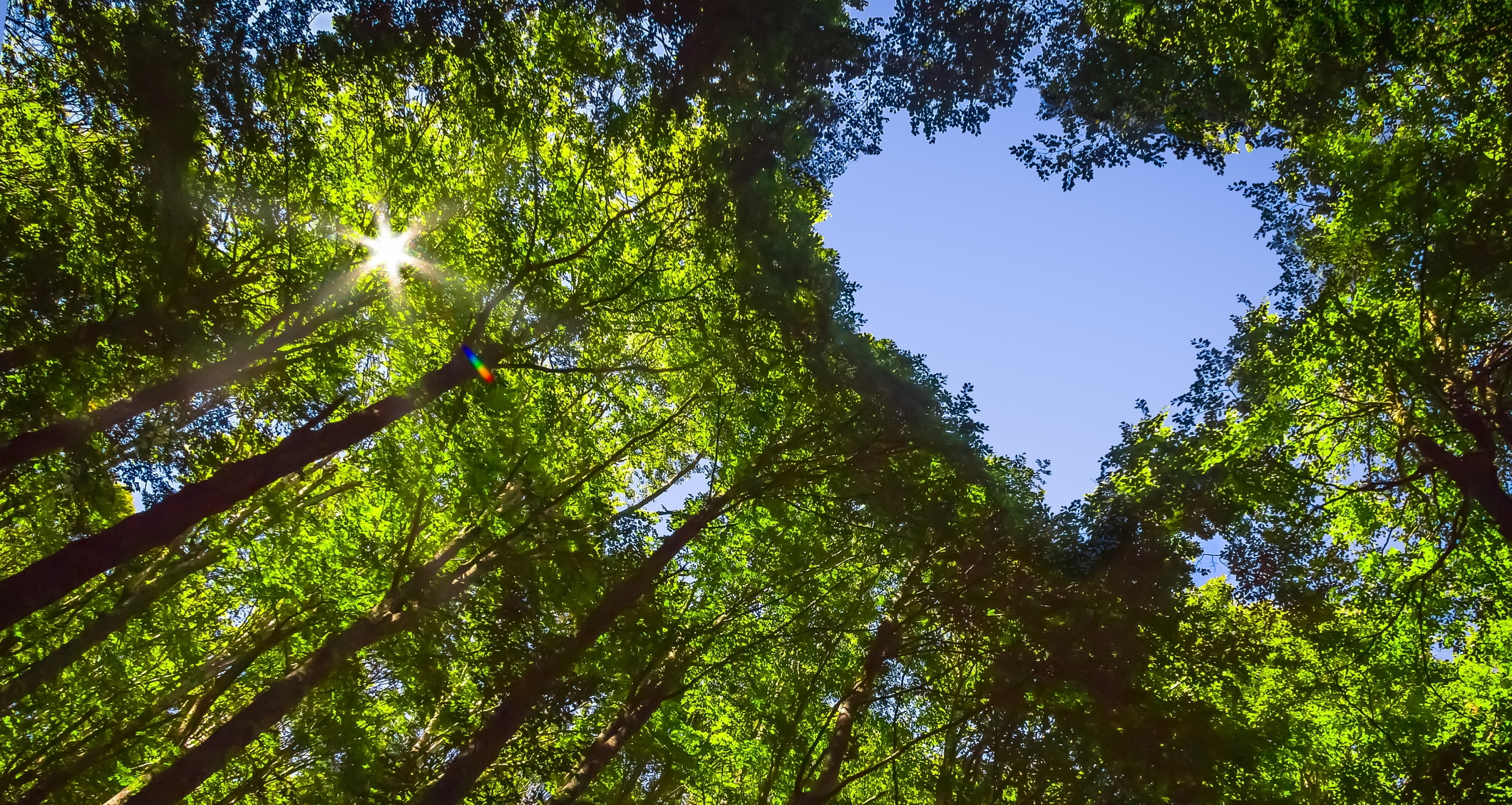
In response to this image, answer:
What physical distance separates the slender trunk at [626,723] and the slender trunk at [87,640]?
6737 millimetres

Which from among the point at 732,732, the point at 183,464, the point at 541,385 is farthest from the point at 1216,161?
the point at 183,464

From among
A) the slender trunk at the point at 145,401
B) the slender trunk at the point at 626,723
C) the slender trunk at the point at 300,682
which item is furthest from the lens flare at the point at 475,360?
the slender trunk at the point at 626,723

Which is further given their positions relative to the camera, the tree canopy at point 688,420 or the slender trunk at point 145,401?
the tree canopy at point 688,420

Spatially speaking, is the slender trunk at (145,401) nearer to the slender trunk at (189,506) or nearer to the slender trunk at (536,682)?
the slender trunk at (189,506)

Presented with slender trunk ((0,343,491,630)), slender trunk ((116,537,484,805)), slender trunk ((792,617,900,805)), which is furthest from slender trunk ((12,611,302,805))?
slender trunk ((792,617,900,805))

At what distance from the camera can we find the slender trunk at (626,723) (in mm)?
8859

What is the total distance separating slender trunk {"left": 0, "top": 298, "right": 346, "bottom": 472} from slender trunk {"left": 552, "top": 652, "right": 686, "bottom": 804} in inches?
276

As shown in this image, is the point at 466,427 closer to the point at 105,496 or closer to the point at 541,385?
the point at 541,385

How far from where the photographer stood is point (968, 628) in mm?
10594

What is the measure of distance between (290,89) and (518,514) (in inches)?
249

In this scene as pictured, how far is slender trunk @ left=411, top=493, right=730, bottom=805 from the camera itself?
725 cm

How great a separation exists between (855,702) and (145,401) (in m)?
10.6

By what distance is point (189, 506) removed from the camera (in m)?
6.50

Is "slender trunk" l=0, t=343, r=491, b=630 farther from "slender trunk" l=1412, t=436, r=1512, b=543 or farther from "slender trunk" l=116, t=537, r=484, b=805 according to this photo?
"slender trunk" l=1412, t=436, r=1512, b=543
